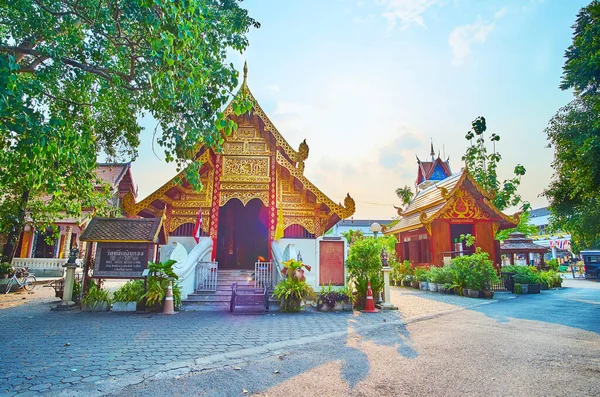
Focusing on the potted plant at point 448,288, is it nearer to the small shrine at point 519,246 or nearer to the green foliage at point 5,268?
the small shrine at point 519,246

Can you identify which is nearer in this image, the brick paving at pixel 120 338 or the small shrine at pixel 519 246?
the brick paving at pixel 120 338

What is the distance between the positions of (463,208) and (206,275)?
14.2 m

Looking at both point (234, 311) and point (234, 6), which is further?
point (234, 6)

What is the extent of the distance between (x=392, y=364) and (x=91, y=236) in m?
8.21

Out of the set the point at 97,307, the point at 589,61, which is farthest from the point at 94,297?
the point at 589,61

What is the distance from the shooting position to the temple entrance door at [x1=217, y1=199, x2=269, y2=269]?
46.9 ft

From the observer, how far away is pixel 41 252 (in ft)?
82.1

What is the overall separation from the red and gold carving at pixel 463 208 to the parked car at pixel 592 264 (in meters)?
18.8

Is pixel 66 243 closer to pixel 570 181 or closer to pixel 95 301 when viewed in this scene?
pixel 95 301

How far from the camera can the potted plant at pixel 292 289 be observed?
920 cm

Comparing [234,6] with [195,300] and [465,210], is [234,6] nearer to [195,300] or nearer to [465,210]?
[195,300]

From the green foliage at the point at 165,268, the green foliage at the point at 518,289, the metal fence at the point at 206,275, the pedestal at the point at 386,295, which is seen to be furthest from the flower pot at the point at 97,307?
the green foliage at the point at 518,289

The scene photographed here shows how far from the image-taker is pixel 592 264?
29.1 m

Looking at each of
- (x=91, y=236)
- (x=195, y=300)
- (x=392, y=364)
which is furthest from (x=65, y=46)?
(x=392, y=364)
